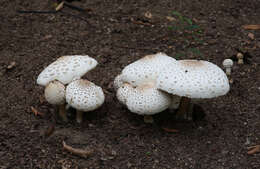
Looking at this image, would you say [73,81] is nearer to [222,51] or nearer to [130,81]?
[130,81]

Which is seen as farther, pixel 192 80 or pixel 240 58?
pixel 240 58

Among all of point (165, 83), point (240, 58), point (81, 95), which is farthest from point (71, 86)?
point (240, 58)

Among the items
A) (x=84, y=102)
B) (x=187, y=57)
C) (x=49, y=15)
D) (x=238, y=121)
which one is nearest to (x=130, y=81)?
(x=84, y=102)

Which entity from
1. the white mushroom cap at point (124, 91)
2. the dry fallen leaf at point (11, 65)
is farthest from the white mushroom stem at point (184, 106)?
the dry fallen leaf at point (11, 65)

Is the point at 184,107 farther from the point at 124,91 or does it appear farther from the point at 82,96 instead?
the point at 82,96

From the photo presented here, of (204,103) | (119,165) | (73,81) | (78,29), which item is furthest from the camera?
(78,29)

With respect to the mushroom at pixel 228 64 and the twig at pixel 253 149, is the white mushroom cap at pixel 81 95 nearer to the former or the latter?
the twig at pixel 253 149
